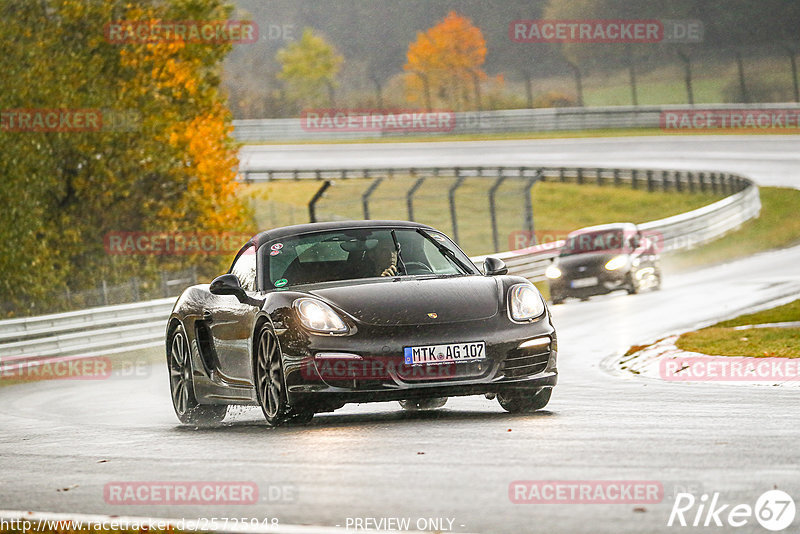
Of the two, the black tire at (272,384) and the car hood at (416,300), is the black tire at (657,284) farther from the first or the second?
the black tire at (272,384)

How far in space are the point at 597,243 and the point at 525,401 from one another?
15973 mm

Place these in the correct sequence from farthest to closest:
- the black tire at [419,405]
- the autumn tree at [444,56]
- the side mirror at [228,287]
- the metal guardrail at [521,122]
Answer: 1. the autumn tree at [444,56]
2. the metal guardrail at [521,122]
3. the black tire at [419,405]
4. the side mirror at [228,287]

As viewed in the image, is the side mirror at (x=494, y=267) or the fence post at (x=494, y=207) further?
the fence post at (x=494, y=207)

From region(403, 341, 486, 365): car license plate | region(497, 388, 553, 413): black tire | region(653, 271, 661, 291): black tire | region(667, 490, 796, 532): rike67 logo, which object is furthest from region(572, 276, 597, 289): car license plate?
region(667, 490, 796, 532): rike67 logo

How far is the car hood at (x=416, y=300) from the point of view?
8938mm

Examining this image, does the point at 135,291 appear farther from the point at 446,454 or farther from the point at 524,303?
the point at 446,454

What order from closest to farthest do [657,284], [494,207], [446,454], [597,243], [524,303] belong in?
[446,454] → [524,303] → [597,243] → [657,284] → [494,207]

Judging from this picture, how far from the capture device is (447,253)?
10359 mm

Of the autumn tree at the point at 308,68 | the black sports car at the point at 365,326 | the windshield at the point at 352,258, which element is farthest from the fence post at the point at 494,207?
the autumn tree at the point at 308,68

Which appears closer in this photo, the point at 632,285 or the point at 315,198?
the point at 632,285

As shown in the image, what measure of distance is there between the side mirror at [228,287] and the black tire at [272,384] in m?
0.47

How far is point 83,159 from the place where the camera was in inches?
1255

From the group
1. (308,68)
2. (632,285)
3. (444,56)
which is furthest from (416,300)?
(308,68)

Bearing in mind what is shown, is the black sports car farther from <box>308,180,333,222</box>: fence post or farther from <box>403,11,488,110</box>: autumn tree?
<box>403,11,488,110</box>: autumn tree
